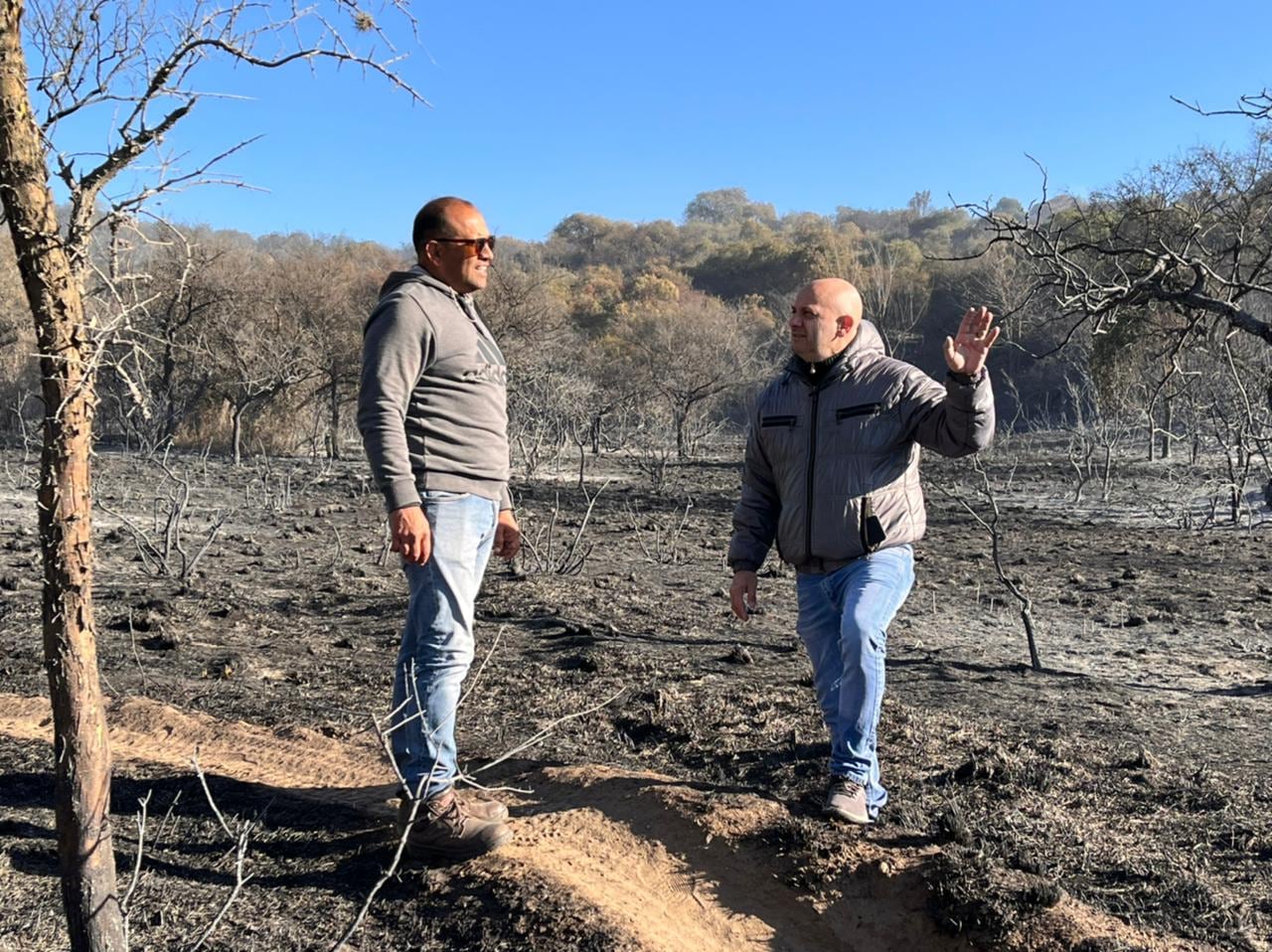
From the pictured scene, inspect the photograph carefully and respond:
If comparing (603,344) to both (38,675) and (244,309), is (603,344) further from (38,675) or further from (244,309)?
(38,675)

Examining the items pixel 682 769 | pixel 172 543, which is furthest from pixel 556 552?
pixel 682 769

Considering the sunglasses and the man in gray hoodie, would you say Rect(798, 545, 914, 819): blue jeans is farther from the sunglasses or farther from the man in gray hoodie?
the sunglasses

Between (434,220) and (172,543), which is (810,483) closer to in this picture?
(434,220)

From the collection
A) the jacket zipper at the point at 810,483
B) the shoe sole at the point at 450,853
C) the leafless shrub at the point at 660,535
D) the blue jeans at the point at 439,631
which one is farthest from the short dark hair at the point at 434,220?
the leafless shrub at the point at 660,535

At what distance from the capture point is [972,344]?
2637mm

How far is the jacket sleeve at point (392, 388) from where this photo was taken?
8.16ft

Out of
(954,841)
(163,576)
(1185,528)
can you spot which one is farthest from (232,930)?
(1185,528)

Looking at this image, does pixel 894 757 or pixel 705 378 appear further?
pixel 705 378

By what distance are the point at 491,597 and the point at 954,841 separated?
425 cm

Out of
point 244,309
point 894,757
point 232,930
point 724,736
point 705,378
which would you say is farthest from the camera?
point 705,378

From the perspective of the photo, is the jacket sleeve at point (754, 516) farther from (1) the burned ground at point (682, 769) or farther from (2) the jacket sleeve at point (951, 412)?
(1) the burned ground at point (682, 769)

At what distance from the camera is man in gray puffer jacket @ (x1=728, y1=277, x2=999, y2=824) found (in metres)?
2.77

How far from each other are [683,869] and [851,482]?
1.17 metres

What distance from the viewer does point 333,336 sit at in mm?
24531
